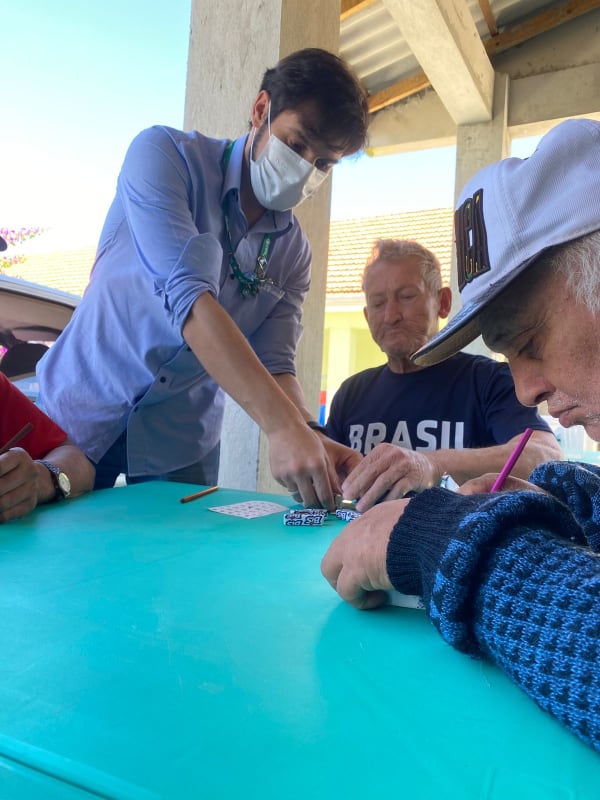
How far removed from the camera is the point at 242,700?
20.1 inches

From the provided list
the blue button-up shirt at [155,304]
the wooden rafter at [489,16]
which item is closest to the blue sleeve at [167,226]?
the blue button-up shirt at [155,304]

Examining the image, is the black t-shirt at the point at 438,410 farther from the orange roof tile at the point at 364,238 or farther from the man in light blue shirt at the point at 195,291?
the orange roof tile at the point at 364,238

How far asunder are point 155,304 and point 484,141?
517cm

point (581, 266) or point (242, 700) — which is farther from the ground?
point (581, 266)

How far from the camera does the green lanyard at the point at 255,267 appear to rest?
67.6 inches

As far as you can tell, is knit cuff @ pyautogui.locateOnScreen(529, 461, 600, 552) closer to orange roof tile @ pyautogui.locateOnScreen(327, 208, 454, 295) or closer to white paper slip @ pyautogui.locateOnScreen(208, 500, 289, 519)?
white paper slip @ pyautogui.locateOnScreen(208, 500, 289, 519)

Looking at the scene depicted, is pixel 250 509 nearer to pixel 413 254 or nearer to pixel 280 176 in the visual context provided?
pixel 280 176

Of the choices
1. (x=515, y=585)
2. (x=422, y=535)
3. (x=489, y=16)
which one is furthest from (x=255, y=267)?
(x=489, y=16)

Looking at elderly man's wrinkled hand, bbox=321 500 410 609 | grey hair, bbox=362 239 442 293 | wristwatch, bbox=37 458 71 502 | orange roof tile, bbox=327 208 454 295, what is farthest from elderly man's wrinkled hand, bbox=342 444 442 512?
orange roof tile, bbox=327 208 454 295

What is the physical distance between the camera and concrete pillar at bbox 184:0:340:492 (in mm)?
2428

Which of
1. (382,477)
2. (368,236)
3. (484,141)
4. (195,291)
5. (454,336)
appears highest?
(368,236)

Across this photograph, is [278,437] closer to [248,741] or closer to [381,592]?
[381,592]

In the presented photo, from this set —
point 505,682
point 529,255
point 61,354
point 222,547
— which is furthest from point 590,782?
point 61,354

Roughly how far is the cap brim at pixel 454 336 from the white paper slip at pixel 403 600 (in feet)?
1.11
